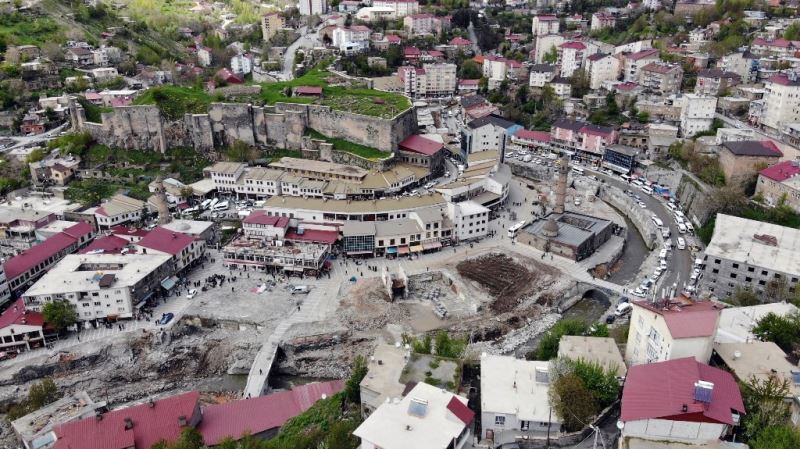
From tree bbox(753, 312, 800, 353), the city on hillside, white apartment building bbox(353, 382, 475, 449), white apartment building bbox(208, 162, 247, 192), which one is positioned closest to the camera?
white apartment building bbox(353, 382, 475, 449)

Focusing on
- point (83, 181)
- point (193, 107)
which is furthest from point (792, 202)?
point (83, 181)

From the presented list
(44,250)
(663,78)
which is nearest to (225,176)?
(44,250)

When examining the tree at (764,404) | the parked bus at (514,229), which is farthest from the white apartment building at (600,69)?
the tree at (764,404)

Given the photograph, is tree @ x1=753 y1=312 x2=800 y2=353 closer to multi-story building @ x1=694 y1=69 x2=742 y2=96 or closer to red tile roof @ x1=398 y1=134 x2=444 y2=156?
red tile roof @ x1=398 y1=134 x2=444 y2=156

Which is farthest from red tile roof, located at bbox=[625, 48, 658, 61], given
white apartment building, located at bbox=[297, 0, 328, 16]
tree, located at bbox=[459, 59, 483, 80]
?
white apartment building, located at bbox=[297, 0, 328, 16]

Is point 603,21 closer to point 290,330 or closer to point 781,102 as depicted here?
point 781,102
